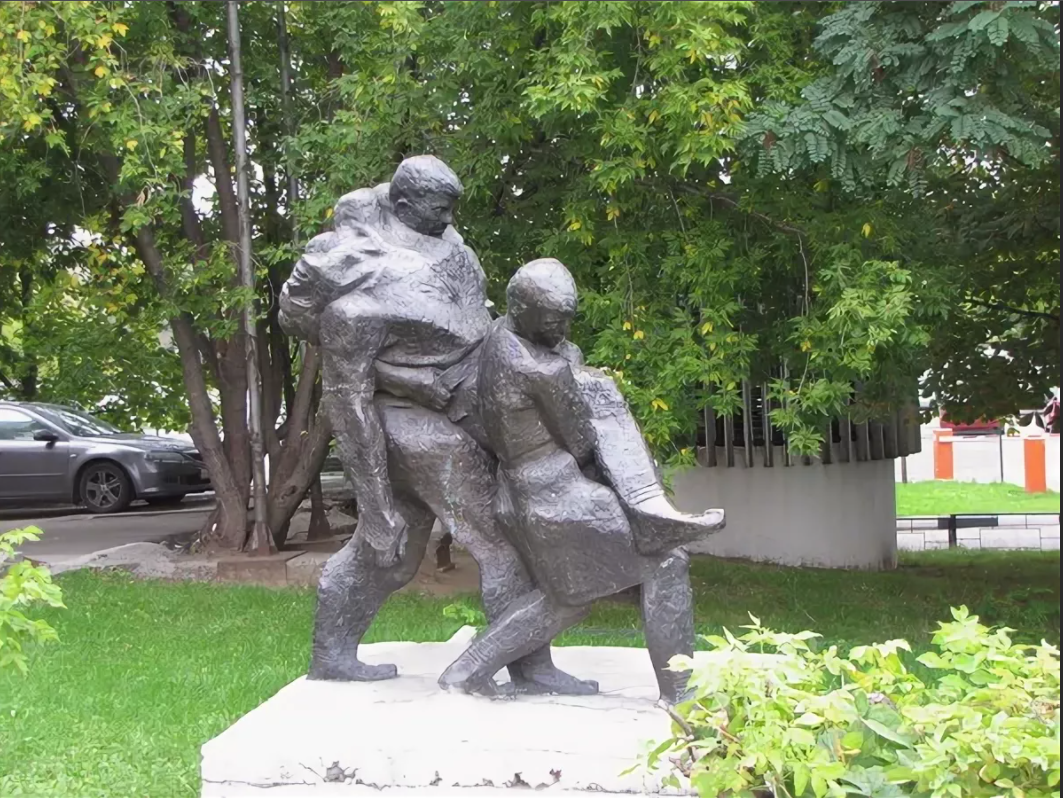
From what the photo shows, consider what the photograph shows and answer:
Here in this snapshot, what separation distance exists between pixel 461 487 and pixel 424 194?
1.08m

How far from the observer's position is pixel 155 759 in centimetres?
560

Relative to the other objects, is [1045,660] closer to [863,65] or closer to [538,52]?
[863,65]

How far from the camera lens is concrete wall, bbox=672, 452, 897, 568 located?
12719 mm

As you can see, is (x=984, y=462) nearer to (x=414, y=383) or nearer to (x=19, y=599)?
(x=414, y=383)

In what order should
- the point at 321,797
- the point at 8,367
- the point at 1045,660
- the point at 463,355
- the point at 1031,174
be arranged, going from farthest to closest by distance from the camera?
the point at 8,367, the point at 1031,174, the point at 463,355, the point at 321,797, the point at 1045,660

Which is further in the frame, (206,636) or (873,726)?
(206,636)

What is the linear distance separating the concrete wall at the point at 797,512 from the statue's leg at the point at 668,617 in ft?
27.6

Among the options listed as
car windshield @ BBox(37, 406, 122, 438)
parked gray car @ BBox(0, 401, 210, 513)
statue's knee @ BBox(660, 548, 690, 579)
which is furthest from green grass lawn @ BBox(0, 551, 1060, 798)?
car windshield @ BBox(37, 406, 122, 438)

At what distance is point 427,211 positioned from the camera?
470cm

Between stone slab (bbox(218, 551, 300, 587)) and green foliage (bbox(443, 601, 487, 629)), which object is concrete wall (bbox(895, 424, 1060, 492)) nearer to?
stone slab (bbox(218, 551, 300, 587))

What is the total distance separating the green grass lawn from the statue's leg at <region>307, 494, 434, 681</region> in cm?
97

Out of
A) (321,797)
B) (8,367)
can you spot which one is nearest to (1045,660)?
(321,797)

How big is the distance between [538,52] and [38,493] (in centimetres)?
1096

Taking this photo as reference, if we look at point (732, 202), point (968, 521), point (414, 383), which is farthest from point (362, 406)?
point (968, 521)
